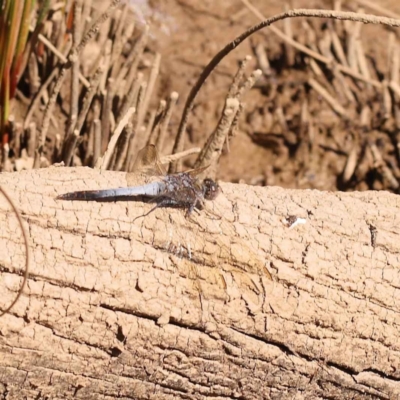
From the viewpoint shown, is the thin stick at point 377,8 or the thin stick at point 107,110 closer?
the thin stick at point 107,110

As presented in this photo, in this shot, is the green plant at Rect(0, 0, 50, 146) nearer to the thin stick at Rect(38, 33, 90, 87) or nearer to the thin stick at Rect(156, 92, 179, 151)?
the thin stick at Rect(38, 33, 90, 87)

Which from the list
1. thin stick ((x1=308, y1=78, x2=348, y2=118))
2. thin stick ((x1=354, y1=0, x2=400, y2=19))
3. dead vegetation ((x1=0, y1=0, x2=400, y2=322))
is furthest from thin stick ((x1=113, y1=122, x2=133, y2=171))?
thin stick ((x1=354, y1=0, x2=400, y2=19))

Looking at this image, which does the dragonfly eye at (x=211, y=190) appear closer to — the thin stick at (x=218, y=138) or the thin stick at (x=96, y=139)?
the thin stick at (x=218, y=138)

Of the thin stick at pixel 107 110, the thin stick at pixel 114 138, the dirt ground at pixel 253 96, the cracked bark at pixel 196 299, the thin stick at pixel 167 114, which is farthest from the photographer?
the dirt ground at pixel 253 96

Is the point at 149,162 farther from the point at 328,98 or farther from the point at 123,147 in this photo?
the point at 328,98

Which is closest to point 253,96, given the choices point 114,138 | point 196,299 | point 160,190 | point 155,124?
point 155,124

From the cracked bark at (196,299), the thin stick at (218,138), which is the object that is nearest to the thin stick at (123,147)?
the thin stick at (218,138)

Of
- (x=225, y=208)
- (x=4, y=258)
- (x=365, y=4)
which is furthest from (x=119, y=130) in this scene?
(x=365, y=4)
